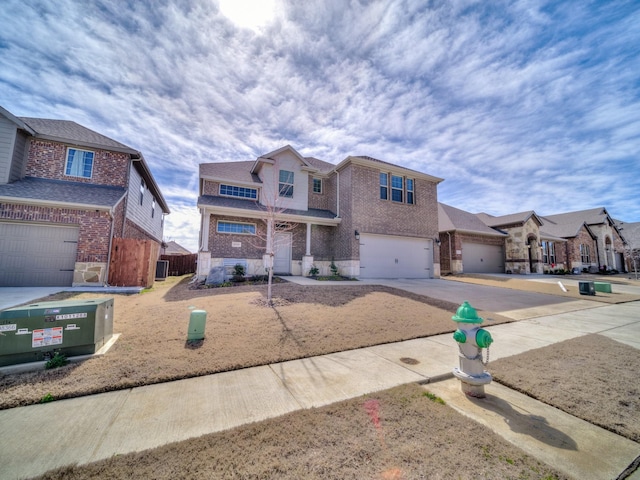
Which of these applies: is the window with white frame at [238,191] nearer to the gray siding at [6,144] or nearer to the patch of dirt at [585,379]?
the gray siding at [6,144]

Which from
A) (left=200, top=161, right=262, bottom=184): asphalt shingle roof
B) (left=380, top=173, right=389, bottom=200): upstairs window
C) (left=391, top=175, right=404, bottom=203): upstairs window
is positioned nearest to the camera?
(left=200, top=161, right=262, bottom=184): asphalt shingle roof

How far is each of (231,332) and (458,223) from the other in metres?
21.2

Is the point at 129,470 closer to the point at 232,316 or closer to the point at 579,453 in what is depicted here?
the point at 579,453

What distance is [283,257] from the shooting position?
15.6m

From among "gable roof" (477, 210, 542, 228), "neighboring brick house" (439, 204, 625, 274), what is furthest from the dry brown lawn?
"gable roof" (477, 210, 542, 228)

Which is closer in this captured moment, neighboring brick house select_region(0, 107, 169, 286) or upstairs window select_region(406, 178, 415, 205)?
neighboring brick house select_region(0, 107, 169, 286)

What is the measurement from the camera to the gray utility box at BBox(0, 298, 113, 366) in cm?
364

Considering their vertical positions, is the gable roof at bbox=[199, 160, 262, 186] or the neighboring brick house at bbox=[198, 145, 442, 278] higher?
the gable roof at bbox=[199, 160, 262, 186]

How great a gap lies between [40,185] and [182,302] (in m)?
9.40

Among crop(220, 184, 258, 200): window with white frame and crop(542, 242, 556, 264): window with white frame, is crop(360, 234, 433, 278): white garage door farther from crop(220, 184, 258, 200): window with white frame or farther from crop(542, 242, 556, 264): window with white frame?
crop(542, 242, 556, 264): window with white frame

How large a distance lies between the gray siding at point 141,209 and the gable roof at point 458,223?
838 inches

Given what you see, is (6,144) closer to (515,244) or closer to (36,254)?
(36,254)

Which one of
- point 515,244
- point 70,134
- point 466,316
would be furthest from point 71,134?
point 515,244

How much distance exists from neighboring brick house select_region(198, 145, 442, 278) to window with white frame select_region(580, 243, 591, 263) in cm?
2544
